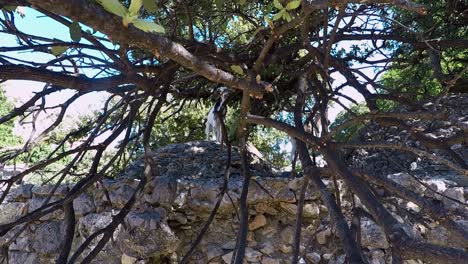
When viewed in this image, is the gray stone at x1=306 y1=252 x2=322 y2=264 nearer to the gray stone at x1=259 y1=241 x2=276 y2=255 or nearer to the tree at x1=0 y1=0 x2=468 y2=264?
the gray stone at x1=259 y1=241 x2=276 y2=255

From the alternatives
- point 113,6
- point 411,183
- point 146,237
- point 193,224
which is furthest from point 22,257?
point 113,6

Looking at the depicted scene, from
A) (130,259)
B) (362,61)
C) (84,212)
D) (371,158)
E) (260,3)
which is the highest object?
(260,3)

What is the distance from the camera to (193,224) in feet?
10.6

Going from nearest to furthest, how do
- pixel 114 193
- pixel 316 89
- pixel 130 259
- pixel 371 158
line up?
pixel 316 89 → pixel 130 259 → pixel 114 193 → pixel 371 158

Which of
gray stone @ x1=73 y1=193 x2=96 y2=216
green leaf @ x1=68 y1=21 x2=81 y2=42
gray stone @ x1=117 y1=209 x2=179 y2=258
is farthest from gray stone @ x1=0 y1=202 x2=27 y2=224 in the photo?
green leaf @ x1=68 y1=21 x2=81 y2=42

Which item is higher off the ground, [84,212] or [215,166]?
[215,166]

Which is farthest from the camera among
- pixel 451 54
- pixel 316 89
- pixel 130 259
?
pixel 451 54

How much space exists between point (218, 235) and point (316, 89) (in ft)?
3.81

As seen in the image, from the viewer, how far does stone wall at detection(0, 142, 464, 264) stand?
2998 mm

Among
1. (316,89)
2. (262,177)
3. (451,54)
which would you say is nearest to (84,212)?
(262,177)

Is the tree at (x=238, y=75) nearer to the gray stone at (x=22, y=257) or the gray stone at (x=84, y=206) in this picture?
the gray stone at (x=84, y=206)

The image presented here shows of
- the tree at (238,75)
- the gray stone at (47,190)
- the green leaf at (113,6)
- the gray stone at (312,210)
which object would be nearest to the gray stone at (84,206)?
the gray stone at (47,190)

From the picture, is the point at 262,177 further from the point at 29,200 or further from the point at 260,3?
the point at 29,200

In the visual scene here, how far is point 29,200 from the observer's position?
3516 mm
